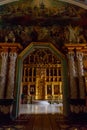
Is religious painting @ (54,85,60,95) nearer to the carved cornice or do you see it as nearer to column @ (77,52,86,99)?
column @ (77,52,86,99)

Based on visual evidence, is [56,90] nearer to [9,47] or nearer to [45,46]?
[45,46]

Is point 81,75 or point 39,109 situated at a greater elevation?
point 81,75

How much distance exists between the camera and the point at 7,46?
9.63 metres

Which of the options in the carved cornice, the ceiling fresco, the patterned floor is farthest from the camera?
the ceiling fresco

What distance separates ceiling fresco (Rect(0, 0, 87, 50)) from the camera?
33.4 feet

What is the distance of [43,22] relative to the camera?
1060 cm

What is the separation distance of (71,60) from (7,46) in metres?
4.02

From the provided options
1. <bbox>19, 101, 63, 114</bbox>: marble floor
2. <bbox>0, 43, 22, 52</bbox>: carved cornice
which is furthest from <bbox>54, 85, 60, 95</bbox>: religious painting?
<bbox>0, 43, 22, 52</bbox>: carved cornice

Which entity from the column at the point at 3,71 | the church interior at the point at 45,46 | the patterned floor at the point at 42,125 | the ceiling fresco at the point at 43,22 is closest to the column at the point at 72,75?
the church interior at the point at 45,46

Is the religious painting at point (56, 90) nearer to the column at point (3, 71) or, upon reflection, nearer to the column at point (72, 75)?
the column at point (72, 75)

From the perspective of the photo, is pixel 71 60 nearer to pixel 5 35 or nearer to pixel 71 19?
pixel 71 19

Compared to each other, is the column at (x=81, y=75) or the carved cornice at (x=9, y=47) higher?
the carved cornice at (x=9, y=47)

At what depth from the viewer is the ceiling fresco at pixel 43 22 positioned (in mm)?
10188

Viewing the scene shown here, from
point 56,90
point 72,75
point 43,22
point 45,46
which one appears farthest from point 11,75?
point 56,90
